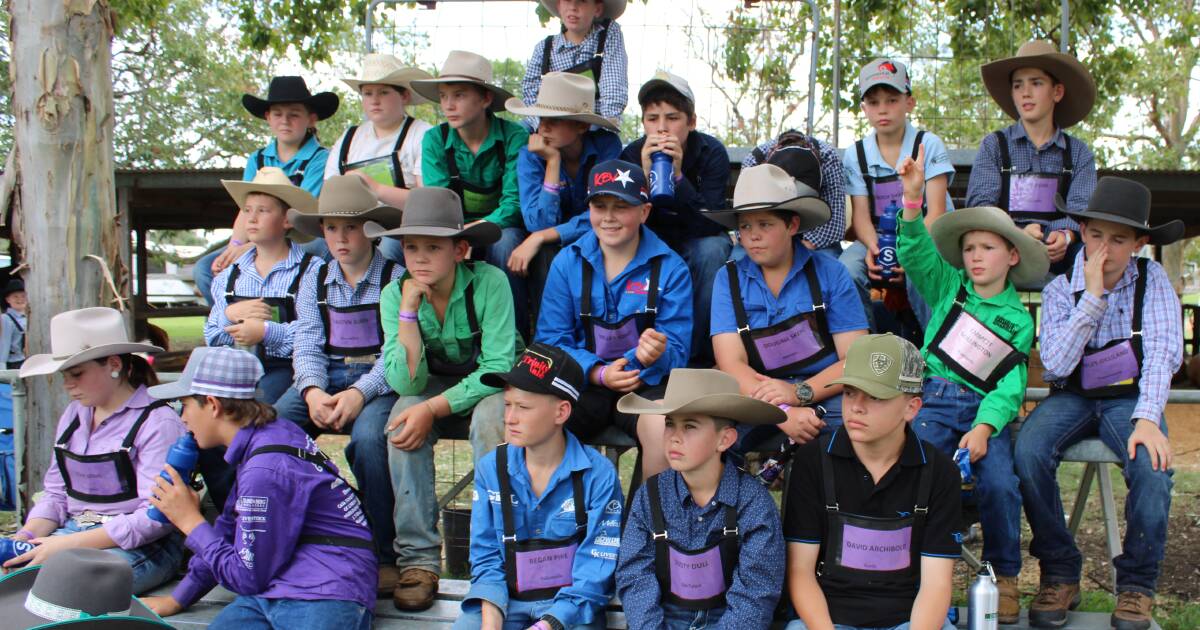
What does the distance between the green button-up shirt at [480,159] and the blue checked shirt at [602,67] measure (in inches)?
7.2

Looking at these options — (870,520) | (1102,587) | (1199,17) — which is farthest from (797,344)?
(1199,17)

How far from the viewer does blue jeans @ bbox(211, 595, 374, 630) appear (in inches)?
144

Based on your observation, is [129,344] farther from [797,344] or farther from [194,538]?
[797,344]

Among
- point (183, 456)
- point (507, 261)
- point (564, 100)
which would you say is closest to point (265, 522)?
point (183, 456)

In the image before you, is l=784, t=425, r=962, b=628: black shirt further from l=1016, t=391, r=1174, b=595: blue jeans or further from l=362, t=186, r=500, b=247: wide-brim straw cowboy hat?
l=362, t=186, r=500, b=247: wide-brim straw cowboy hat

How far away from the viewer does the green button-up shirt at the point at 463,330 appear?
4.46m

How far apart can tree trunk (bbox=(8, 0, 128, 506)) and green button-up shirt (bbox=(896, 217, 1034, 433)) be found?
3.61m

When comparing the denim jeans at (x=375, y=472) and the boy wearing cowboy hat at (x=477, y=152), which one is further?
the boy wearing cowboy hat at (x=477, y=152)

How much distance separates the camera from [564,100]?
5.01 m

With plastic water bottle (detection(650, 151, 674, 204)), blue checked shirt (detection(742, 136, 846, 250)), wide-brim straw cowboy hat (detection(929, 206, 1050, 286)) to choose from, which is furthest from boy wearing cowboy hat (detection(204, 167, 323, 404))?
wide-brim straw cowboy hat (detection(929, 206, 1050, 286))

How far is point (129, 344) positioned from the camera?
4.44 meters

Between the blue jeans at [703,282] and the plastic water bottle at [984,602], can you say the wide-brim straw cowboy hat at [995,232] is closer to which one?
the blue jeans at [703,282]

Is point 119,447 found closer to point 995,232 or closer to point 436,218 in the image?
point 436,218

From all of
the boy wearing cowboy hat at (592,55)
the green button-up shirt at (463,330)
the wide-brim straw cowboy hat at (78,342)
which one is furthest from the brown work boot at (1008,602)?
the wide-brim straw cowboy hat at (78,342)
